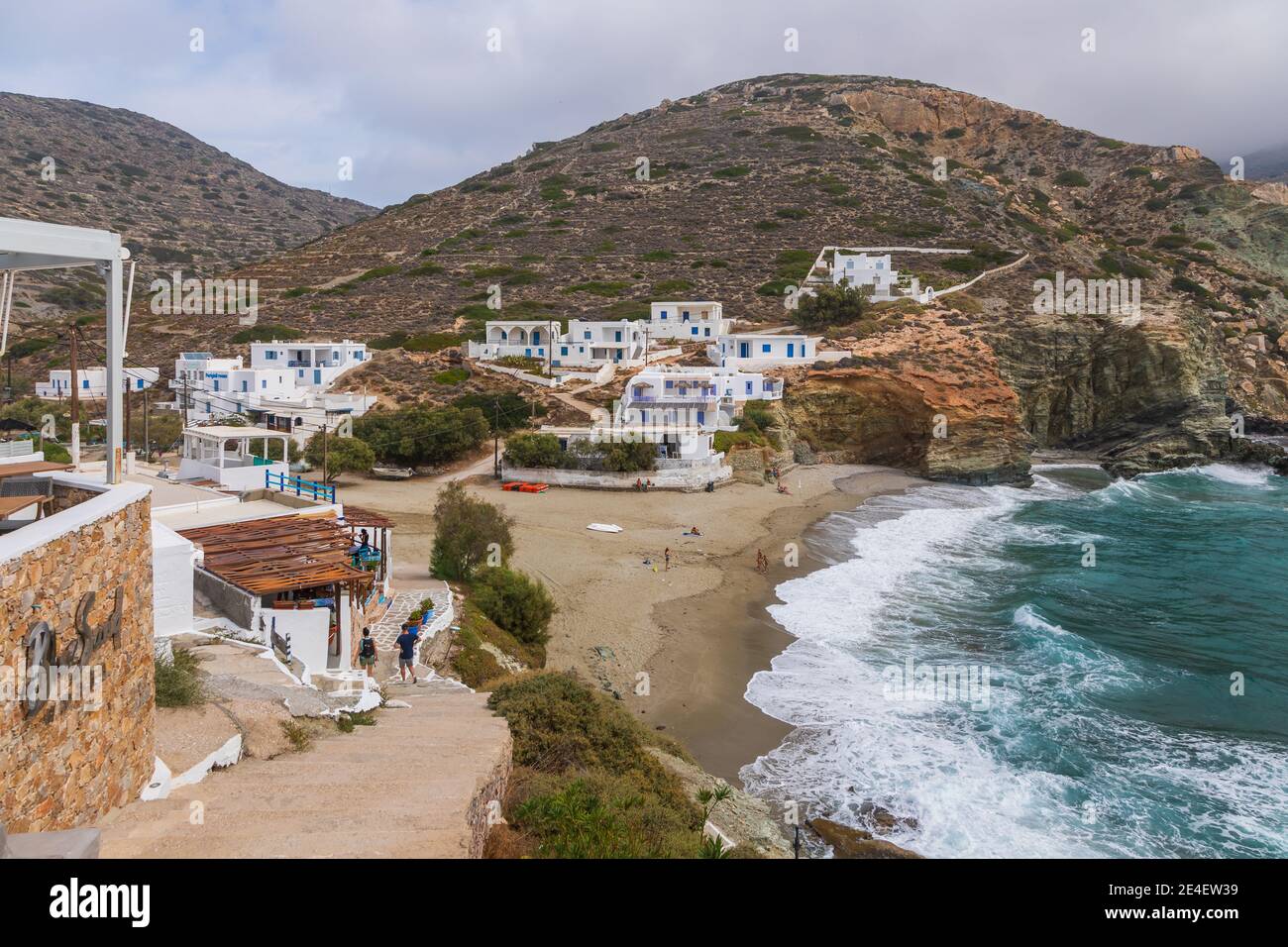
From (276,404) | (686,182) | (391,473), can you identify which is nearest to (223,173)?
(686,182)

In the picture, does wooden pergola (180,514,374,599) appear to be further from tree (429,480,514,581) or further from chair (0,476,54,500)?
chair (0,476,54,500)

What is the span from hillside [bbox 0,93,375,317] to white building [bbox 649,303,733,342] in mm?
57270

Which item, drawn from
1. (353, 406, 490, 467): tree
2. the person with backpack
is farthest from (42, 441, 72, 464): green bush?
(353, 406, 490, 467): tree

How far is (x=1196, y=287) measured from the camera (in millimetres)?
69688

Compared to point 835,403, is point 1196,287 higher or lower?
higher

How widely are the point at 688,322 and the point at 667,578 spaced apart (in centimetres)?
3907

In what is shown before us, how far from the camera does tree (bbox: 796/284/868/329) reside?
60.5 meters

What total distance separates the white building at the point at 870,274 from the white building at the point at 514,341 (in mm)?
23078

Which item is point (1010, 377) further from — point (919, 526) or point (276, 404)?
point (276, 404)

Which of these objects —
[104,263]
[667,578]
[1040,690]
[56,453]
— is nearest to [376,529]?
[56,453]

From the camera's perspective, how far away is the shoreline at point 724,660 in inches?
617

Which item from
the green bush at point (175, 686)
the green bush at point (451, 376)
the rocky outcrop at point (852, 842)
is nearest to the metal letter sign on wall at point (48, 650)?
the green bush at point (175, 686)

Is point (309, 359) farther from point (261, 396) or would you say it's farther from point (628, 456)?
point (628, 456)

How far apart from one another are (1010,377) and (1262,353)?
86.6 ft
